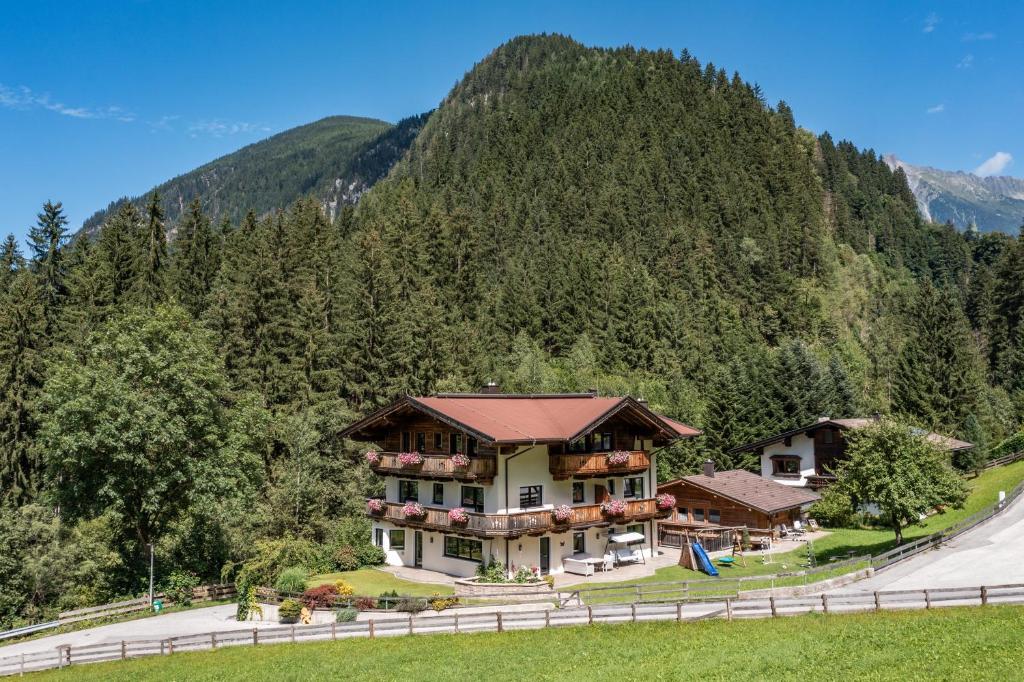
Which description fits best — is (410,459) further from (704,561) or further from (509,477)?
(704,561)

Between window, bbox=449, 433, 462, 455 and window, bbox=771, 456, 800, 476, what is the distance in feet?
104

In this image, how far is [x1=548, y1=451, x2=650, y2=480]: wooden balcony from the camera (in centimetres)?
3741

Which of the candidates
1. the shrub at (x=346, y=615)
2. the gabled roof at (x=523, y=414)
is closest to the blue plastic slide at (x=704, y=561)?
the gabled roof at (x=523, y=414)

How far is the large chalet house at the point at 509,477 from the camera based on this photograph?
3616cm

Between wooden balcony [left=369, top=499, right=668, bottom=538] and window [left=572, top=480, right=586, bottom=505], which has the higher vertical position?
window [left=572, top=480, right=586, bottom=505]

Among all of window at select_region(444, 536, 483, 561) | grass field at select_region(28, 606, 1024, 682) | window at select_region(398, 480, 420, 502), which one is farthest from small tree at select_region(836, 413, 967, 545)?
window at select_region(398, 480, 420, 502)

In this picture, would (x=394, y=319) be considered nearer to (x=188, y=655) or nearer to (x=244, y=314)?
(x=244, y=314)

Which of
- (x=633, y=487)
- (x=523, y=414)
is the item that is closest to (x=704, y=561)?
(x=633, y=487)

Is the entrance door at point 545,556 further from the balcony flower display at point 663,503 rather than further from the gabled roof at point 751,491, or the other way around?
the gabled roof at point 751,491

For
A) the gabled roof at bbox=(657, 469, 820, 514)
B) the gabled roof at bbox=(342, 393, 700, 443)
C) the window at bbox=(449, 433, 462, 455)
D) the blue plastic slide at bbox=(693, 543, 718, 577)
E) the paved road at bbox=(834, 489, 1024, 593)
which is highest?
the gabled roof at bbox=(342, 393, 700, 443)

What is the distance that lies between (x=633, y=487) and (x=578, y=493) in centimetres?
446

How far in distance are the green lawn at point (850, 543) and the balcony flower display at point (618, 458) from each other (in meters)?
5.52

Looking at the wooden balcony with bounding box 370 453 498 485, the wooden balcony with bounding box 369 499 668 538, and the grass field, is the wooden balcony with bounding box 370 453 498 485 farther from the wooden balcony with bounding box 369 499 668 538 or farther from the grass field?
the grass field

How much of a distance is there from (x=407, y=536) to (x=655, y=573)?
13119mm
